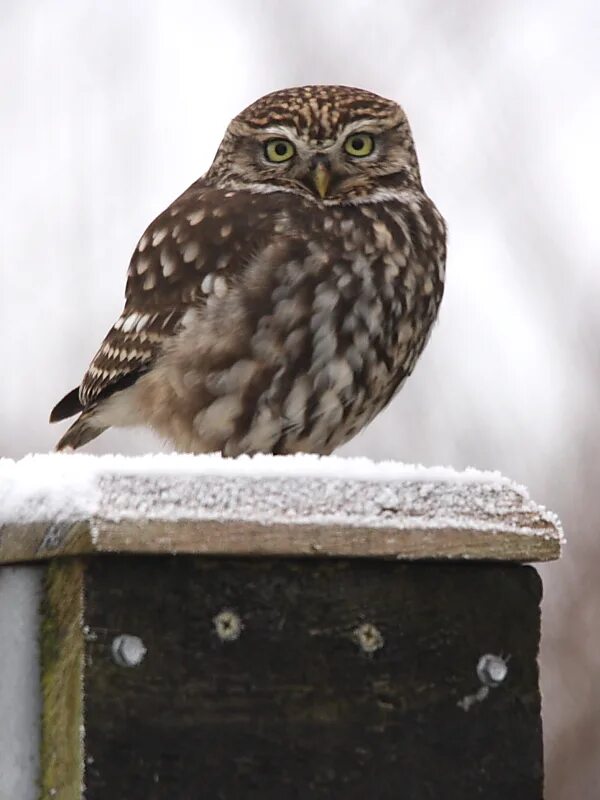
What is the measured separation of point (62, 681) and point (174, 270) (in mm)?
1986

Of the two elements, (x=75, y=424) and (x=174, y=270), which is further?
(x=75, y=424)

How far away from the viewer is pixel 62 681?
1688 mm

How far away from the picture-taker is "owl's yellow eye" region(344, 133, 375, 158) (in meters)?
3.78

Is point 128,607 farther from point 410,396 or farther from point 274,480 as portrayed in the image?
point 410,396

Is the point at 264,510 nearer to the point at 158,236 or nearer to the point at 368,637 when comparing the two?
the point at 368,637

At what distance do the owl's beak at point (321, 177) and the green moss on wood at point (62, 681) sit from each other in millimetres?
1986

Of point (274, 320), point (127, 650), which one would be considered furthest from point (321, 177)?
point (127, 650)

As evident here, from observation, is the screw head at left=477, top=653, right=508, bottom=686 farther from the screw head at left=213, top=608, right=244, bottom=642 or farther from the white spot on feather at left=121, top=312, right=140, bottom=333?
the white spot on feather at left=121, top=312, right=140, bottom=333

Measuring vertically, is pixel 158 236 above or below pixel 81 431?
above

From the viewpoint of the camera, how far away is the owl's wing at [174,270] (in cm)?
346

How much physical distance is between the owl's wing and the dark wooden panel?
169 centimetres

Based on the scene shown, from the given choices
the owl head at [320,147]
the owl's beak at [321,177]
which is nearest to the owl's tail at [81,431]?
the owl head at [320,147]

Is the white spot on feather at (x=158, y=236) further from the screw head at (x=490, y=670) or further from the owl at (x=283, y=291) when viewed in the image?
the screw head at (x=490, y=670)

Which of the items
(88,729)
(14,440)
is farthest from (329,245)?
(14,440)
